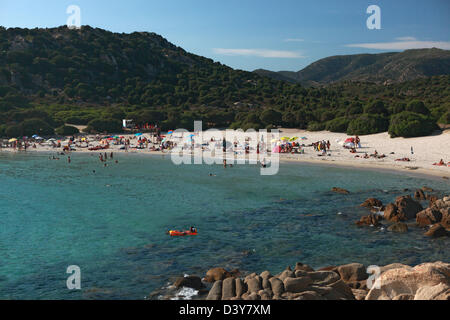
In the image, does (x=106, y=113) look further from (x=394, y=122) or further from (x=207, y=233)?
(x=207, y=233)

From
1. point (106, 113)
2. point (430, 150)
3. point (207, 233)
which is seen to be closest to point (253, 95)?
point (106, 113)

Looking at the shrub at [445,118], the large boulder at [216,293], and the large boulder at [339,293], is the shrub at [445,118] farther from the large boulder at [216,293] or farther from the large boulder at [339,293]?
the large boulder at [216,293]

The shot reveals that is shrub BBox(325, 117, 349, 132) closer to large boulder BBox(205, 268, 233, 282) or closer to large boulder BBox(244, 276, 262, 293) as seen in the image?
large boulder BBox(205, 268, 233, 282)

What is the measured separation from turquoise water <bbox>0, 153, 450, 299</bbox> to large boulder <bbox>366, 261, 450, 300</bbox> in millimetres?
4614

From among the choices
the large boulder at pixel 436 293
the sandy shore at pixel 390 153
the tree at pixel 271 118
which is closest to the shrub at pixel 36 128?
the sandy shore at pixel 390 153

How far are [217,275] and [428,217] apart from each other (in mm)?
14126

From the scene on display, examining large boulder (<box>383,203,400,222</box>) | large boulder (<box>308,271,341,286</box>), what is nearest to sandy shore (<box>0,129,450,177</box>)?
large boulder (<box>383,203,400,222</box>)

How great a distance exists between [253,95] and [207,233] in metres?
Result: 95.0

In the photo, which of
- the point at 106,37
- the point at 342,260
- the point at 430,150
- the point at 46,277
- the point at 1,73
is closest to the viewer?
the point at 46,277

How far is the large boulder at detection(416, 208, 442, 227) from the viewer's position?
22344 mm

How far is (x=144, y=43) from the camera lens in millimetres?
163875

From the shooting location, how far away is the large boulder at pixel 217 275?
14.9 m

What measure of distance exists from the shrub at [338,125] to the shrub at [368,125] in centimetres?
229
